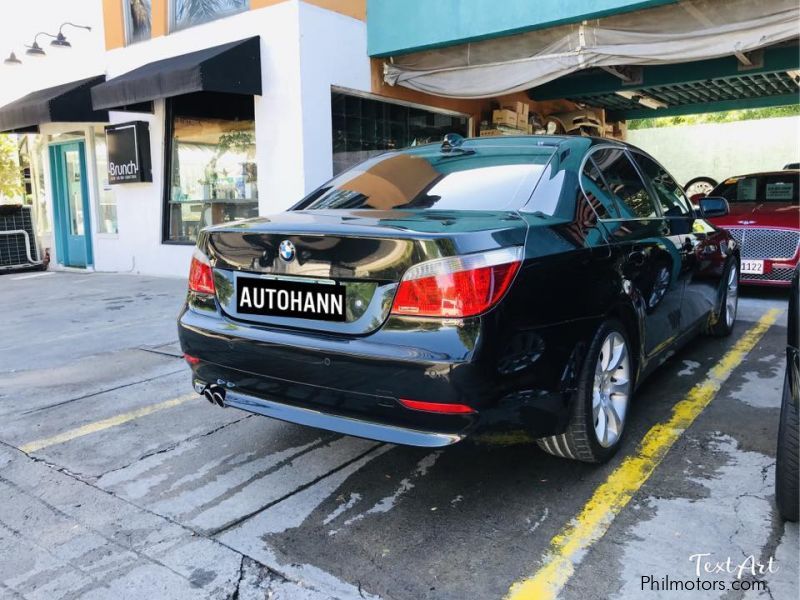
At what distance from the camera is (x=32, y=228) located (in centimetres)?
1236

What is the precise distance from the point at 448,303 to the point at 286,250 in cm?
75

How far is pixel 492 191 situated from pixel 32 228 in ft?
39.6

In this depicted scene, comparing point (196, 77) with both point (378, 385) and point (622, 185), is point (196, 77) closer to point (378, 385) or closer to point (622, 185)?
point (622, 185)

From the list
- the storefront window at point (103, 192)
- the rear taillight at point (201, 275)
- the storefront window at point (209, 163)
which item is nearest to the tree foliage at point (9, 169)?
the storefront window at point (103, 192)

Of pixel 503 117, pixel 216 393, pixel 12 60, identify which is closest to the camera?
pixel 216 393

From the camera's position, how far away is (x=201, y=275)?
2992 millimetres

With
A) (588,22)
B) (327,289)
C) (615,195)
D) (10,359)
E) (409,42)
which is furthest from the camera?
(409,42)

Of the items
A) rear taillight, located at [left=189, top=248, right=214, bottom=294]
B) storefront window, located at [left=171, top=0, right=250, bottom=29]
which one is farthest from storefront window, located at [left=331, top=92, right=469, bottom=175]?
rear taillight, located at [left=189, top=248, right=214, bottom=294]

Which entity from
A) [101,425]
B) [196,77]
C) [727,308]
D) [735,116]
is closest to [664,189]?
[727,308]

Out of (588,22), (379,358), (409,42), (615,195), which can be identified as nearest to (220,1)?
(409,42)

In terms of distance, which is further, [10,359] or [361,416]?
[10,359]

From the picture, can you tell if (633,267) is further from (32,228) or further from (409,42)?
(32,228)

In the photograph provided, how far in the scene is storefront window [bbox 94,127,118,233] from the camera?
1147cm

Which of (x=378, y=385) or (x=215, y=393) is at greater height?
(x=378, y=385)
